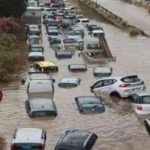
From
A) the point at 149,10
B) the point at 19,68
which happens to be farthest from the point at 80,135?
the point at 149,10

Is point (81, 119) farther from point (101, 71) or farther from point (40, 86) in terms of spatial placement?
point (101, 71)

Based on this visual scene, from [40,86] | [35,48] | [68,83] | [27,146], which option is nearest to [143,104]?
[40,86]

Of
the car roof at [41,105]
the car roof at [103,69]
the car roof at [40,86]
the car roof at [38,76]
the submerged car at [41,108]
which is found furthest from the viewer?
the car roof at [103,69]

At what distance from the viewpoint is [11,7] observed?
254 feet

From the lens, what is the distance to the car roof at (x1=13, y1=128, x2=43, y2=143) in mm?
27266

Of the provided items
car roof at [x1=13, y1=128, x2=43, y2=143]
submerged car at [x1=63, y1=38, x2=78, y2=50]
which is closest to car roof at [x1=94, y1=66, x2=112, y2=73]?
submerged car at [x1=63, y1=38, x2=78, y2=50]

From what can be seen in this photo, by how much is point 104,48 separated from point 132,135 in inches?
1144

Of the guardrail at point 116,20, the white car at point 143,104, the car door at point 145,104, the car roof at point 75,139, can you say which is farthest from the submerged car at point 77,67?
the guardrail at point 116,20

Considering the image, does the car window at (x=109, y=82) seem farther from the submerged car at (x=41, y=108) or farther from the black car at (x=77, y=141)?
the black car at (x=77, y=141)

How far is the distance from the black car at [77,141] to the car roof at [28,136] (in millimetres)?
1132

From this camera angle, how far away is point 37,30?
73.3 m

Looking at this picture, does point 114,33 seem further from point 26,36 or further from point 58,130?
point 58,130

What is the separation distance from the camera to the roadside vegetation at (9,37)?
50.3 m

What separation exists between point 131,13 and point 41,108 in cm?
6745
